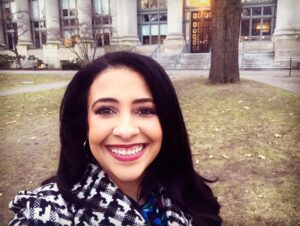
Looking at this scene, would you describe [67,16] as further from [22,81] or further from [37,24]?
[22,81]

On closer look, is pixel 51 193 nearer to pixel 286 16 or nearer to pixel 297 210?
pixel 297 210

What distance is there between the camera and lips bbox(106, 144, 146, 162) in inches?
65.6

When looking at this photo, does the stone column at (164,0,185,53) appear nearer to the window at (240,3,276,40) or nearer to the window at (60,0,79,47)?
the window at (240,3,276,40)

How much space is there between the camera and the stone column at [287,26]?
984 inches

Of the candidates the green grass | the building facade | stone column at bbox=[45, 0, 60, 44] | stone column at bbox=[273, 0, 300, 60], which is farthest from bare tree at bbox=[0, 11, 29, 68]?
stone column at bbox=[273, 0, 300, 60]

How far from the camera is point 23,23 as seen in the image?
36.4m

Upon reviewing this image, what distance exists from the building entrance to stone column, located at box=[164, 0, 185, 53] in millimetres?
1630

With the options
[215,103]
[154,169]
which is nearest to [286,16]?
[215,103]

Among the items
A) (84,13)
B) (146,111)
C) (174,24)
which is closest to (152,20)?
(174,24)

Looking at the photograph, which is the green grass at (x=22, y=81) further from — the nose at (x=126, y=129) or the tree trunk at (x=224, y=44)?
the nose at (x=126, y=129)

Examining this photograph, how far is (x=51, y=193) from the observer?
1577 millimetres

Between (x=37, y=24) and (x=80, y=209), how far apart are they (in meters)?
39.9

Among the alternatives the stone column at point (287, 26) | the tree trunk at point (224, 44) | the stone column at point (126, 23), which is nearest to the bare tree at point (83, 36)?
the stone column at point (126, 23)

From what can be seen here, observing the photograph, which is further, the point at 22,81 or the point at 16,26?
the point at 16,26
